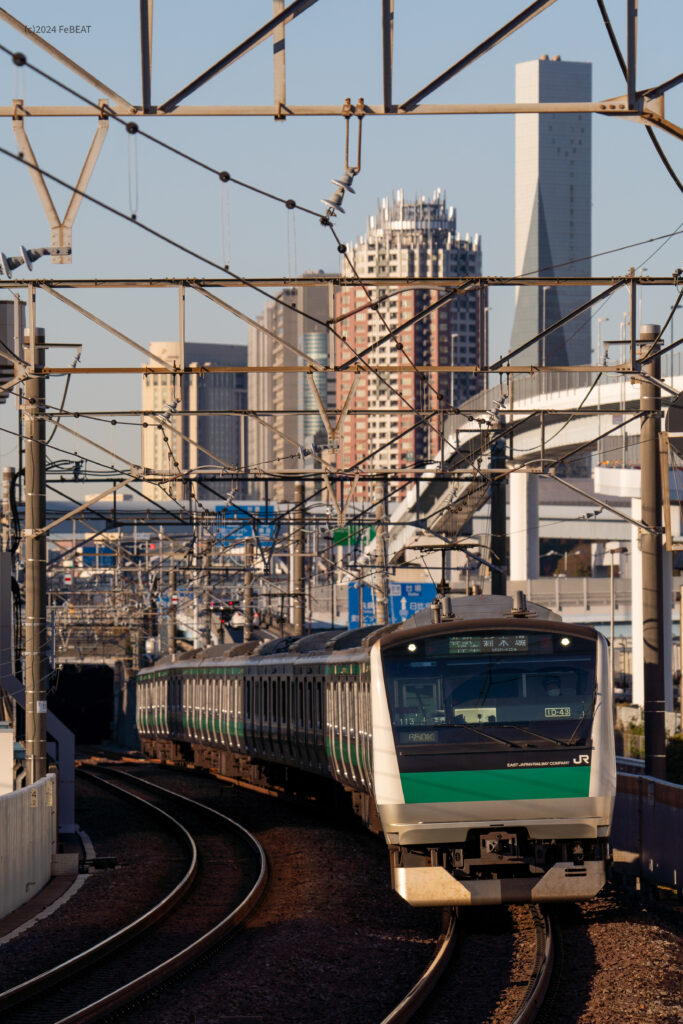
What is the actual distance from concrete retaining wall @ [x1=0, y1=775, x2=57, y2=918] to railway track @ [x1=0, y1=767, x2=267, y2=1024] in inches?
70.4

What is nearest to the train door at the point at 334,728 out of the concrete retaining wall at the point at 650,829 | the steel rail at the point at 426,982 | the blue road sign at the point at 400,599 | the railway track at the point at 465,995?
the concrete retaining wall at the point at 650,829

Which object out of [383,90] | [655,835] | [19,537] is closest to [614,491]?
[19,537]

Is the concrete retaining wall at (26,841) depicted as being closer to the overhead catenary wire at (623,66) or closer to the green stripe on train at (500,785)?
the green stripe on train at (500,785)

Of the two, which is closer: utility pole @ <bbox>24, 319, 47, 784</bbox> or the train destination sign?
the train destination sign

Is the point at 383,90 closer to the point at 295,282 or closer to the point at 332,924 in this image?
the point at 295,282

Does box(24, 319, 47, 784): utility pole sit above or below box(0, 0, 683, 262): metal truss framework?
below

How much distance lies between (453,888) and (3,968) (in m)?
4.38

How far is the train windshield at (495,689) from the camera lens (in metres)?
15.2

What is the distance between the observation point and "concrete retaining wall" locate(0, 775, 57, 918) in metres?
18.0

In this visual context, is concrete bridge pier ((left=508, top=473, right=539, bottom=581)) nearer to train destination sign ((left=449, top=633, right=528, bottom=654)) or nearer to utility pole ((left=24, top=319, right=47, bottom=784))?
utility pole ((left=24, top=319, right=47, bottom=784))

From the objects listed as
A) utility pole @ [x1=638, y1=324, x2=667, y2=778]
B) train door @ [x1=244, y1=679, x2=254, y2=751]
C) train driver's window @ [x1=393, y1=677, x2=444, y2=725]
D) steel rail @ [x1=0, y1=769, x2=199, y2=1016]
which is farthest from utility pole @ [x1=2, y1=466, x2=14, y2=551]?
train driver's window @ [x1=393, y1=677, x2=444, y2=725]

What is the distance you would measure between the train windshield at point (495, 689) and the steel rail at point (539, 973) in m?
1.88

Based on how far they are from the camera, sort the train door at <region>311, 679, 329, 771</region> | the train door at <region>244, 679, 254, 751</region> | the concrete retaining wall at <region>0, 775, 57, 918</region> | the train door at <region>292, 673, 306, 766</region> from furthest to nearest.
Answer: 1. the train door at <region>244, 679, 254, 751</region>
2. the train door at <region>292, 673, 306, 766</region>
3. the train door at <region>311, 679, 329, 771</region>
4. the concrete retaining wall at <region>0, 775, 57, 918</region>

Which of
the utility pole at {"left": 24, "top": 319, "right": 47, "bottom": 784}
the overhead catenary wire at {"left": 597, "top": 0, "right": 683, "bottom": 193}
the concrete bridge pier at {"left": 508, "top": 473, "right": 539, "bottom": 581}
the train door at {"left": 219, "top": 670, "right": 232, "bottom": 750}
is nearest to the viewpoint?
the overhead catenary wire at {"left": 597, "top": 0, "right": 683, "bottom": 193}
